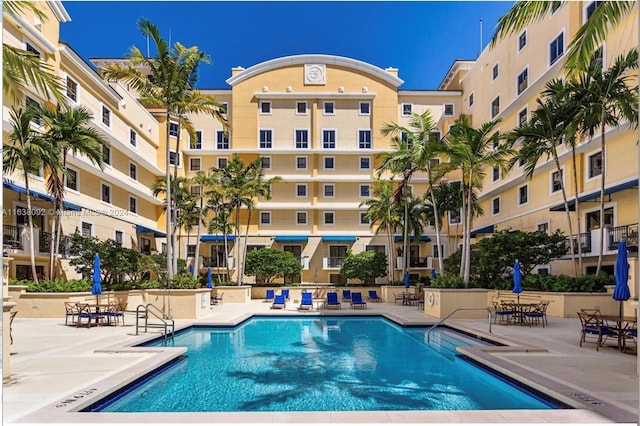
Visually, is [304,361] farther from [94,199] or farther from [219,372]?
[94,199]

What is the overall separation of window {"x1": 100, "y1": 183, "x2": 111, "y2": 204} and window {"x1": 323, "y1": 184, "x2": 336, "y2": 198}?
17.5 m

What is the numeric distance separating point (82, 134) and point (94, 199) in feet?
32.7

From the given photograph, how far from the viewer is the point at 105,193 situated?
29.2 metres

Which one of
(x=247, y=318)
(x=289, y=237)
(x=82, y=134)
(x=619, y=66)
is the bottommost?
(x=247, y=318)

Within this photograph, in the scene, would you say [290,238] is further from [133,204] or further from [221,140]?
[133,204]

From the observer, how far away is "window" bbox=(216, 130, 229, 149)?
39812 mm

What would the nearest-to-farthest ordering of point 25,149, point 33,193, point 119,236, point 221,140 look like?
point 25,149, point 33,193, point 119,236, point 221,140

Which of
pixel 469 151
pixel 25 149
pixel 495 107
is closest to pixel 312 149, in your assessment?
pixel 495 107

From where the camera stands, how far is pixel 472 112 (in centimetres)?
3738

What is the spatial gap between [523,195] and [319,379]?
24825mm

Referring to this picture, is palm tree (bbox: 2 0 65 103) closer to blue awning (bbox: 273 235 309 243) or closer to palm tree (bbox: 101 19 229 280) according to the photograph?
palm tree (bbox: 101 19 229 280)

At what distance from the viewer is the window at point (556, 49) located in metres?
24.1

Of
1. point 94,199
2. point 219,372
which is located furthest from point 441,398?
point 94,199

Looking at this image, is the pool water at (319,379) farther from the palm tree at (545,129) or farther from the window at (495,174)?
the window at (495,174)
